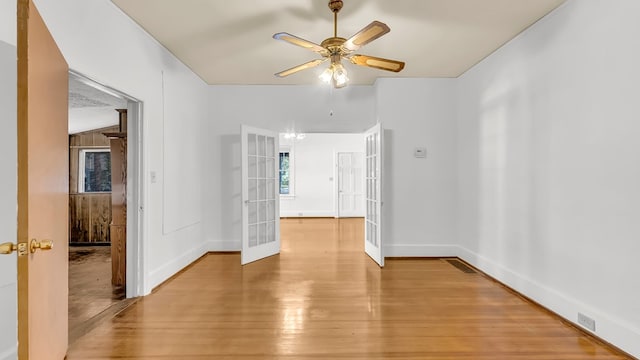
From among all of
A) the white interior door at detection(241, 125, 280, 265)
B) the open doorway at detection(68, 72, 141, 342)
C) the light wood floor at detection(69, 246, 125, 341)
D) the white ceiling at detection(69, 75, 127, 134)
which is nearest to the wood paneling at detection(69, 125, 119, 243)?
the open doorway at detection(68, 72, 141, 342)

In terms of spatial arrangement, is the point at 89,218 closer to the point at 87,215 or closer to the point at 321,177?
the point at 87,215

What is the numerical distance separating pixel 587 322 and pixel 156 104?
4570mm

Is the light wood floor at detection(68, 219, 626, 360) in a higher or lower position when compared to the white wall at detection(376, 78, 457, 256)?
lower

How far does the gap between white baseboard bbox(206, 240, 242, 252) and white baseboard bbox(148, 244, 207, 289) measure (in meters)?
0.15

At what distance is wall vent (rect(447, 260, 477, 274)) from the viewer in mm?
4180

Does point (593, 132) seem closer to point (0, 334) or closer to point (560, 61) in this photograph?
point (560, 61)

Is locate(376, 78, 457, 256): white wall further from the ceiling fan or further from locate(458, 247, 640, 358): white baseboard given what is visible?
the ceiling fan

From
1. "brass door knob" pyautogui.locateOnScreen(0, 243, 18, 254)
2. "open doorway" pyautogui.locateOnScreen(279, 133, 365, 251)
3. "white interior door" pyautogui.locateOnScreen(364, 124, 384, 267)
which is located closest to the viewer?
"brass door knob" pyautogui.locateOnScreen(0, 243, 18, 254)

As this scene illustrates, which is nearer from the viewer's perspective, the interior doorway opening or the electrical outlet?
the electrical outlet

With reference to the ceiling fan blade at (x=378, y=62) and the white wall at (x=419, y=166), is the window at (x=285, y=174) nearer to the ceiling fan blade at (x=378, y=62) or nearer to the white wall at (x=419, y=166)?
the white wall at (x=419, y=166)

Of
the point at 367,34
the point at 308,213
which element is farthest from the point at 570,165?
the point at 308,213

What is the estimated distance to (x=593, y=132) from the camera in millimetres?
2496

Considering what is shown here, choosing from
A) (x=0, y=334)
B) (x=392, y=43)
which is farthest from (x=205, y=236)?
(x=392, y=43)

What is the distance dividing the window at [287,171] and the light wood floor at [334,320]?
571 cm
